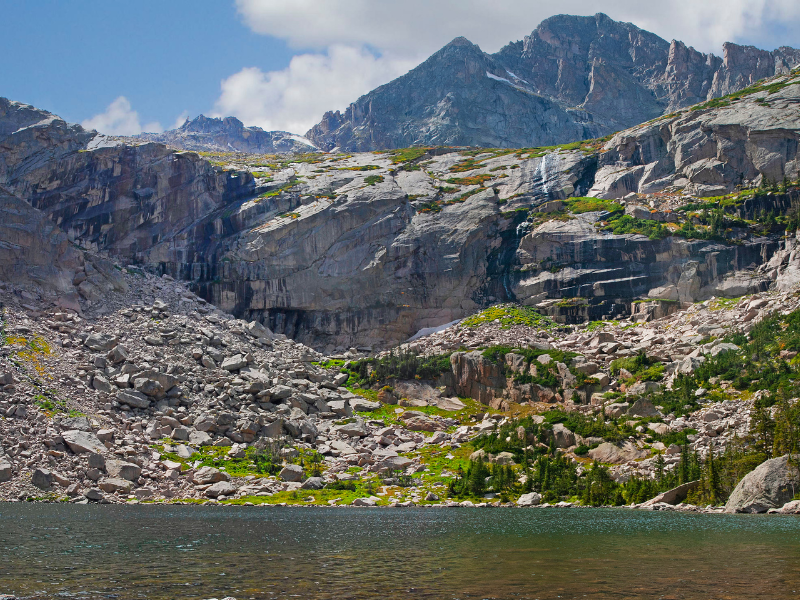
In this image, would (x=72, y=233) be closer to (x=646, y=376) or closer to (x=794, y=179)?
(x=646, y=376)

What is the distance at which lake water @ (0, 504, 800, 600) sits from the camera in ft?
80.4

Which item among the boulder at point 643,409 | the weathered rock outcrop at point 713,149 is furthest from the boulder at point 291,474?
the weathered rock outcrop at point 713,149

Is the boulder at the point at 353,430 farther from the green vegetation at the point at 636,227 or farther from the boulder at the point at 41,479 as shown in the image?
the green vegetation at the point at 636,227

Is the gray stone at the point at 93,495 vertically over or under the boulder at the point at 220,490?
over

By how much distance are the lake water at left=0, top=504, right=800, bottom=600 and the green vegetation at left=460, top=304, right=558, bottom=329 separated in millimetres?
61411

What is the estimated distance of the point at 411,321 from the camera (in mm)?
121750

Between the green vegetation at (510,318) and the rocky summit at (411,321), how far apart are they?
0.74 m

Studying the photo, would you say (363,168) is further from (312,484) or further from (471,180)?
(312,484)

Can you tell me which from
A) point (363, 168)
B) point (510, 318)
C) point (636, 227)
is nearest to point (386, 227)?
point (510, 318)

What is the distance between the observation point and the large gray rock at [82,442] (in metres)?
65.4

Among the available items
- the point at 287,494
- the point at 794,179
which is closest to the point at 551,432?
the point at 287,494

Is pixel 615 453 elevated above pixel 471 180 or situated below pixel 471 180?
below

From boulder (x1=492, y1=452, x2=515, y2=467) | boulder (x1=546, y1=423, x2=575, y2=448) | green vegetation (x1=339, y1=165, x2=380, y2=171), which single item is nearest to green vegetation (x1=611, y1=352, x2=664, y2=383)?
boulder (x1=546, y1=423, x2=575, y2=448)

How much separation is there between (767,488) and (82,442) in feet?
207
